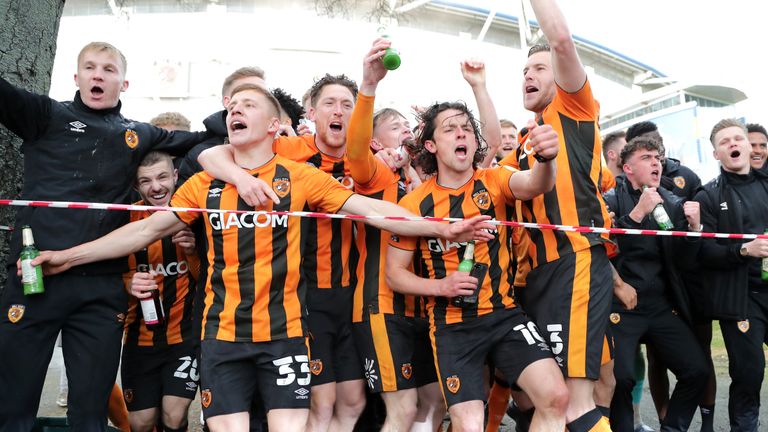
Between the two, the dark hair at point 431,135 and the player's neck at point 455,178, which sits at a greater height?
the dark hair at point 431,135

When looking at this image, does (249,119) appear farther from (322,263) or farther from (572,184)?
(572,184)

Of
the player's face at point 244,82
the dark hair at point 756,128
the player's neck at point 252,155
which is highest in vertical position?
the player's face at point 244,82

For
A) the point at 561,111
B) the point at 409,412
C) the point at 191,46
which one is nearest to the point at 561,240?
the point at 561,111

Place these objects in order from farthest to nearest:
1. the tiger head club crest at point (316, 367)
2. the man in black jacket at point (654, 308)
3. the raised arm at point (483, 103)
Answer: the man in black jacket at point (654, 308), the raised arm at point (483, 103), the tiger head club crest at point (316, 367)

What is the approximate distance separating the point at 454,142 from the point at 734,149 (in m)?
2.80

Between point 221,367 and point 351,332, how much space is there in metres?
1.06

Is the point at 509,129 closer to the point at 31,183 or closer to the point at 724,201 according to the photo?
the point at 724,201

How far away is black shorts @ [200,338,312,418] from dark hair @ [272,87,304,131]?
7.62 ft

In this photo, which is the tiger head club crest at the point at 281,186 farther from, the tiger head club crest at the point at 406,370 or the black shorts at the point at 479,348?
the tiger head club crest at the point at 406,370

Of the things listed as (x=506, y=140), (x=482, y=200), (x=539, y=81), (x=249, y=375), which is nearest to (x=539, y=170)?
(x=482, y=200)

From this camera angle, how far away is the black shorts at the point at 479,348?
361 cm

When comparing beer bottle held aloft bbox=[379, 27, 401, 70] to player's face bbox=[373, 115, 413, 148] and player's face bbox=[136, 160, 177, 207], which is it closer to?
player's face bbox=[373, 115, 413, 148]

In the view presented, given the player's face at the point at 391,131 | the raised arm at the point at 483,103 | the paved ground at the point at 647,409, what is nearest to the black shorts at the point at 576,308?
the raised arm at the point at 483,103

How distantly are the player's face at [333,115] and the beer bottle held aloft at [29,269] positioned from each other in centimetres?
187
